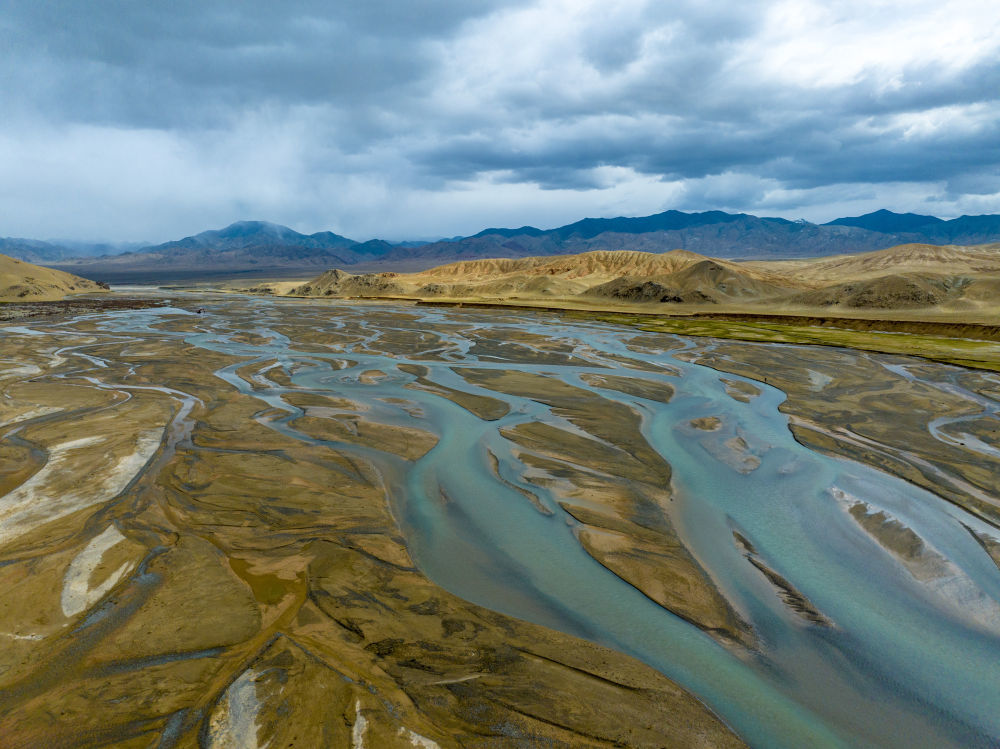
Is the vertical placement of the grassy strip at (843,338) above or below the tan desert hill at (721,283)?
below

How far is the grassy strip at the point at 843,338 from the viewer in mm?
41594

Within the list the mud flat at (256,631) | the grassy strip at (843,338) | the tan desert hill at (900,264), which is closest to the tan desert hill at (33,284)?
the mud flat at (256,631)

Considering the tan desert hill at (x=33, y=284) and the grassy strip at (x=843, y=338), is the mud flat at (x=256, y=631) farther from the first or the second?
the tan desert hill at (x=33, y=284)

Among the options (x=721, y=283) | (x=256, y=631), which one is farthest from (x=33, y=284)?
(x=721, y=283)

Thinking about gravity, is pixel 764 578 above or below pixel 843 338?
A: above

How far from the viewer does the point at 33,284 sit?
100000 millimetres

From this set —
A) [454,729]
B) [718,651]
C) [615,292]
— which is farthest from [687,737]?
[615,292]

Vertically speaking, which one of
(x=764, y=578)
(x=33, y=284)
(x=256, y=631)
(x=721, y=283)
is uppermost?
(x=33, y=284)

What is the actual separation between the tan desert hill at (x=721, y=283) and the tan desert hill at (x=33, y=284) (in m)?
48.5

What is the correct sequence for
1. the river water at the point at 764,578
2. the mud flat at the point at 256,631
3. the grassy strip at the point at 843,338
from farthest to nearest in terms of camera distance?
the grassy strip at the point at 843,338
the river water at the point at 764,578
the mud flat at the point at 256,631

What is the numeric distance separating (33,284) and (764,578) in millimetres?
137197

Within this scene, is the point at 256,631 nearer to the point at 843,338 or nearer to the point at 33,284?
the point at 843,338

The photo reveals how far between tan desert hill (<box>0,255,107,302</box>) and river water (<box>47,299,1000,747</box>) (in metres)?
108

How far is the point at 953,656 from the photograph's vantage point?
31.6ft
